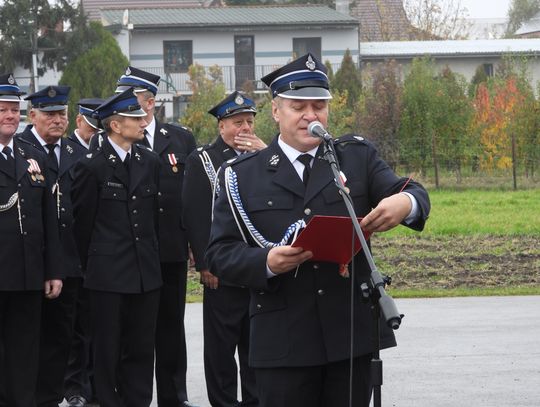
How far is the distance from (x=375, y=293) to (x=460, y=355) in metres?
5.44

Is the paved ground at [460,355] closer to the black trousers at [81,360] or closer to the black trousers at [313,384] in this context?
the black trousers at [81,360]

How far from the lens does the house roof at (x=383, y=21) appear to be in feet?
210

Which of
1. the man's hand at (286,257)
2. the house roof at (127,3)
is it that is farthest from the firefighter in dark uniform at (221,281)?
the house roof at (127,3)

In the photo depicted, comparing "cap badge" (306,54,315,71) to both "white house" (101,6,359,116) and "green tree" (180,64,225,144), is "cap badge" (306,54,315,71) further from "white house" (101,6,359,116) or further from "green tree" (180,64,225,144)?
"white house" (101,6,359,116)

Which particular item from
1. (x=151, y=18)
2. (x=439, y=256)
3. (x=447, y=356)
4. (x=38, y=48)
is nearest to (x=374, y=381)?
(x=447, y=356)

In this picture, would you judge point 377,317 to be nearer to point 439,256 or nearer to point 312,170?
point 312,170

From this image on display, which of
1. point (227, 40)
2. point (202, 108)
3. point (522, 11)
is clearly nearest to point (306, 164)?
point (202, 108)

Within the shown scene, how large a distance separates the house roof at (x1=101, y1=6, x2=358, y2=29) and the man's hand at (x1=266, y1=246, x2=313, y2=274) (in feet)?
145

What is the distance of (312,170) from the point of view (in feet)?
16.0

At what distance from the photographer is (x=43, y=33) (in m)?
44.7

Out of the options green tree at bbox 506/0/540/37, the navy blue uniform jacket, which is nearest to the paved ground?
the navy blue uniform jacket

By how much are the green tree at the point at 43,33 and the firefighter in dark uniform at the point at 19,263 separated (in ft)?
121

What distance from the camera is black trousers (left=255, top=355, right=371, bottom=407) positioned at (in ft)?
15.8

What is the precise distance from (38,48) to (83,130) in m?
35.8
